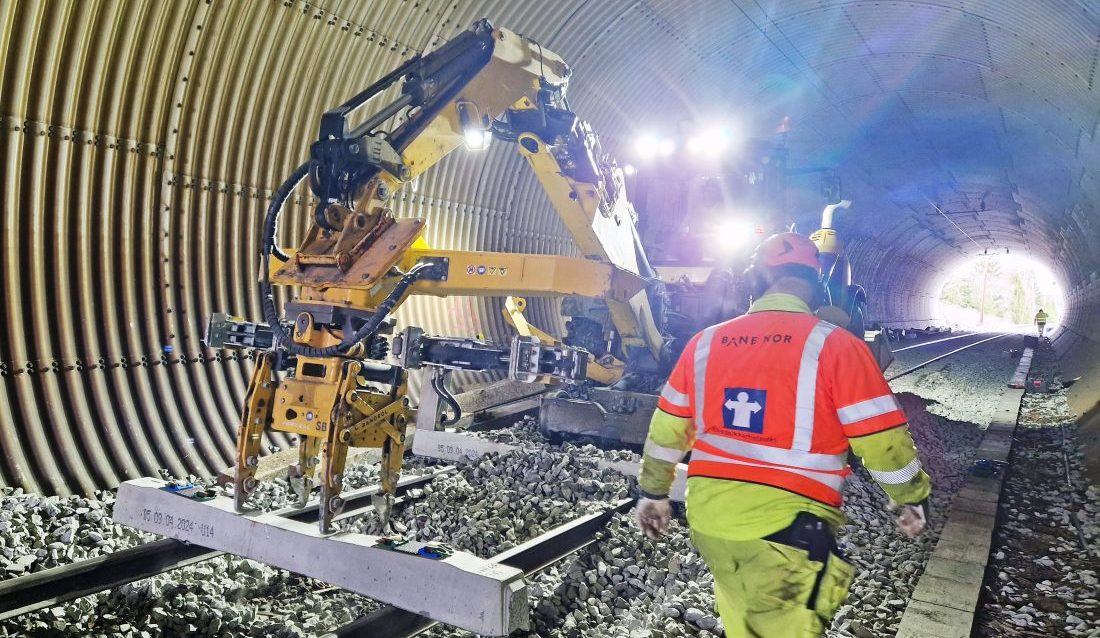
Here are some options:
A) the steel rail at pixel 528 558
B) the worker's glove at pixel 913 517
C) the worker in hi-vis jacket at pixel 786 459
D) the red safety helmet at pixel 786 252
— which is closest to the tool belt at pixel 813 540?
the worker in hi-vis jacket at pixel 786 459

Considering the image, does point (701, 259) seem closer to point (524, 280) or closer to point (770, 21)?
point (524, 280)

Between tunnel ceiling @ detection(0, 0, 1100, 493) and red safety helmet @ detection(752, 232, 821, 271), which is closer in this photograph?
red safety helmet @ detection(752, 232, 821, 271)

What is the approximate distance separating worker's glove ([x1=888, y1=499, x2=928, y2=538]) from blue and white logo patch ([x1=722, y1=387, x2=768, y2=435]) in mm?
597

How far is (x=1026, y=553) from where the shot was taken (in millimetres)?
5258

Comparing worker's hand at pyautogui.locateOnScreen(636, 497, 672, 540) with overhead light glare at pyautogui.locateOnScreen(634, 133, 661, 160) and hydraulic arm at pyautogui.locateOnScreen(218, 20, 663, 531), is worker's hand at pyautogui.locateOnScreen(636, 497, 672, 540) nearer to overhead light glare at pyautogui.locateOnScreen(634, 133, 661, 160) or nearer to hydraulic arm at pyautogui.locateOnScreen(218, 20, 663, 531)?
hydraulic arm at pyautogui.locateOnScreen(218, 20, 663, 531)

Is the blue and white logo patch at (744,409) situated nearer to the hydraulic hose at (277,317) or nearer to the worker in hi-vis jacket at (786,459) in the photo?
the worker in hi-vis jacket at (786,459)

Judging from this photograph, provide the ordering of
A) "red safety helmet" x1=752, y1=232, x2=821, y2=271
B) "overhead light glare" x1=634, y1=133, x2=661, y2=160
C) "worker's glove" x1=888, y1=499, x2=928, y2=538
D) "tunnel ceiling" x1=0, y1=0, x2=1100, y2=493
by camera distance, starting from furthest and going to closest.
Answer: "overhead light glare" x1=634, y1=133, x2=661, y2=160, "tunnel ceiling" x1=0, y1=0, x2=1100, y2=493, "red safety helmet" x1=752, y1=232, x2=821, y2=271, "worker's glove" x1=888, y1=499, x2=928, y2=538

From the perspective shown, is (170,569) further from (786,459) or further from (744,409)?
(786,459)

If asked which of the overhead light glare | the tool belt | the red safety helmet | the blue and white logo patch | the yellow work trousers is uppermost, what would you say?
the overhead light glare

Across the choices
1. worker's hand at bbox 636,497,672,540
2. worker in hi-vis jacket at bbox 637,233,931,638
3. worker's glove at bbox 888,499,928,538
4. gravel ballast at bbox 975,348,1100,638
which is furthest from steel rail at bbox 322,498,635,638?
gravel ballast at bbox 975,348,1100,638

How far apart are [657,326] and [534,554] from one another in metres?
3.86

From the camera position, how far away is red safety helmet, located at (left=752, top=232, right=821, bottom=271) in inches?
116

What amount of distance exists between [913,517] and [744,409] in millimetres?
724

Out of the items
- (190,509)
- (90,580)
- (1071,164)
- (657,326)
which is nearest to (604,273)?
(657,326)
